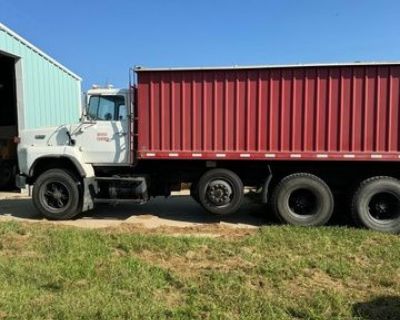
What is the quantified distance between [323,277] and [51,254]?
12.2ft

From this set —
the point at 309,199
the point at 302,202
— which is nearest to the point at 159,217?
the point at 302,202

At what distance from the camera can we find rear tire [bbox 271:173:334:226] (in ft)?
34.8

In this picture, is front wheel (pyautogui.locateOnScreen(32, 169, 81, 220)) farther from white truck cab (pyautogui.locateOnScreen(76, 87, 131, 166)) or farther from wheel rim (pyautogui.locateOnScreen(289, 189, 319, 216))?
wheel rim (pyautogui.locateOnScreen(289, 189, 319, 216))

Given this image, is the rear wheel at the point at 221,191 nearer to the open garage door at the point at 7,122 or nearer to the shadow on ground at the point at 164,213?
the shadow on ground at the point at 164,213

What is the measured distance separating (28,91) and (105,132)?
6.94 meters

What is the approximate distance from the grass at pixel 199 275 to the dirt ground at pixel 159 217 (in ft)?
3.69

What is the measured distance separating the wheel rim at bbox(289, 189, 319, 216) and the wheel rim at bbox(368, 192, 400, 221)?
106cm

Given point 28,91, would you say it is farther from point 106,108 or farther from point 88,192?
point 88,192

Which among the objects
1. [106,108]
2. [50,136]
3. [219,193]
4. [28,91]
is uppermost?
[28,91]

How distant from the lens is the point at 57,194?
11.7m

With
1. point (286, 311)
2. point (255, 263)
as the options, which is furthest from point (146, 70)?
point (286, 311)

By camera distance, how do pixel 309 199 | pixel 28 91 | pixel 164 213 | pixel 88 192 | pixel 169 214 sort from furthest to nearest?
pixel 28 91, pixel 164 213, pixel 169 214, pixel 88 192, pixel 309 199

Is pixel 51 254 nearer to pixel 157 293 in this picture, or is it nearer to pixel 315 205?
pixel 157 293

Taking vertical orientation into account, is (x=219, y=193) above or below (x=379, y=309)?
above
